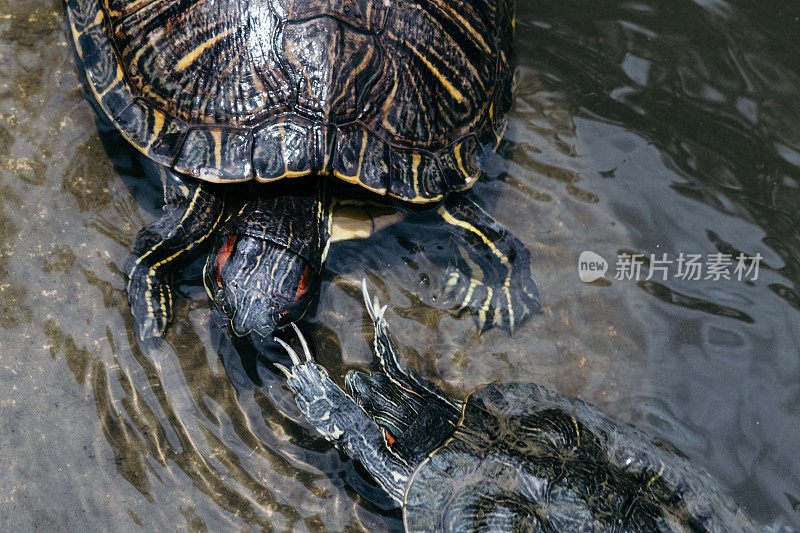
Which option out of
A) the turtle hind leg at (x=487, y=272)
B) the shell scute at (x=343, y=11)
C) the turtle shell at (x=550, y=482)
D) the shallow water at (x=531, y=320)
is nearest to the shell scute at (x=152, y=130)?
the shallow water at (x=531, y=320)

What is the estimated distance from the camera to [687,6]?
6.26 m

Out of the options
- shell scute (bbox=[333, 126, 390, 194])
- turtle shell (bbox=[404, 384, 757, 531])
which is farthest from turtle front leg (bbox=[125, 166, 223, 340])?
turtle shell (bbox=[404, 384, 757, 531])

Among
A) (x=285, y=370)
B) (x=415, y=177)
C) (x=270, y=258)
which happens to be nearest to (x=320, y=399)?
(x=285, y=370)

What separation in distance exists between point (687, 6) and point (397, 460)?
4948 mm

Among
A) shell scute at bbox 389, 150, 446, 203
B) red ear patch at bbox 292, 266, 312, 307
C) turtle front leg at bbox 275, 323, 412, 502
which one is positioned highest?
shell scute at bbox 389, 150, 446, 203

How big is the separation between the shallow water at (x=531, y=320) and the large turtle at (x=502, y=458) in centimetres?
28

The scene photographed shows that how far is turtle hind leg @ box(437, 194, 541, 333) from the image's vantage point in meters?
5.05

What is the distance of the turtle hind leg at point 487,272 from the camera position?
16.6ft

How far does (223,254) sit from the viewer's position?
443 centimetres

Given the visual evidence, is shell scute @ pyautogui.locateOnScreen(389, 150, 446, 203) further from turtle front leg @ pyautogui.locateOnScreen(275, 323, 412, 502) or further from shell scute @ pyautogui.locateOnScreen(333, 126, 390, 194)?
turtle front leg @ pyautogui.locateOnScreen(275, 323, 412, 502)

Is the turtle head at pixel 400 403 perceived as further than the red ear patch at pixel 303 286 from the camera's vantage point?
No

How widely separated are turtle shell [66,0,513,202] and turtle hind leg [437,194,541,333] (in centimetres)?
39

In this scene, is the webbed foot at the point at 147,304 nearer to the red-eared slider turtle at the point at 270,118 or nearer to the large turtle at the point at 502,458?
the red-eared slider turtle at the point at 270,118

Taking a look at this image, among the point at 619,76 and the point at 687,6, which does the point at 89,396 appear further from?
the point at 687,6
